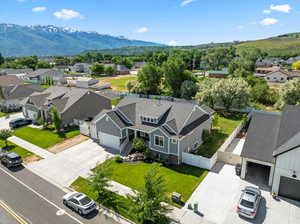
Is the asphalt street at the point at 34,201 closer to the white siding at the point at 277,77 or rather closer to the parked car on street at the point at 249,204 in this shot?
the parked car on street at the point at 249,204

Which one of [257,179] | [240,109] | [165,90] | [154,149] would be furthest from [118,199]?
[165,90]

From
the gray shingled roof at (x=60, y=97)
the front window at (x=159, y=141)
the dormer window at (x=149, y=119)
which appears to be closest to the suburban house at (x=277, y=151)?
the front window at (x=159, y=141)

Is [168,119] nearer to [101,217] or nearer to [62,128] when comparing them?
[101,217]

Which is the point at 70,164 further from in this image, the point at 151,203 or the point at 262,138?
the point at 262,138

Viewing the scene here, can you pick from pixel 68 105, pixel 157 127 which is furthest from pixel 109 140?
pixel 68 105

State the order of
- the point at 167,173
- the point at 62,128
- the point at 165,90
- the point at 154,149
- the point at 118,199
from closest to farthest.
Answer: the point at 118,199 < the point at 167,173 < the point at 154,149 < the point at 62,128 < the point at 165,90

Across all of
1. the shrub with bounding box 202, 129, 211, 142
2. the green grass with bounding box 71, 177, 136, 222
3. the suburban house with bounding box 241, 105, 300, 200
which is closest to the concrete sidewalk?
the green grass with bounding box 71, 177, 136, 222

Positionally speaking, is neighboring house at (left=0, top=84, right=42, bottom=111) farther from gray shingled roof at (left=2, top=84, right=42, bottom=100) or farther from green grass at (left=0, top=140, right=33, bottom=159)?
green grass at (left=0, top=140, right=33, bottom=159)
